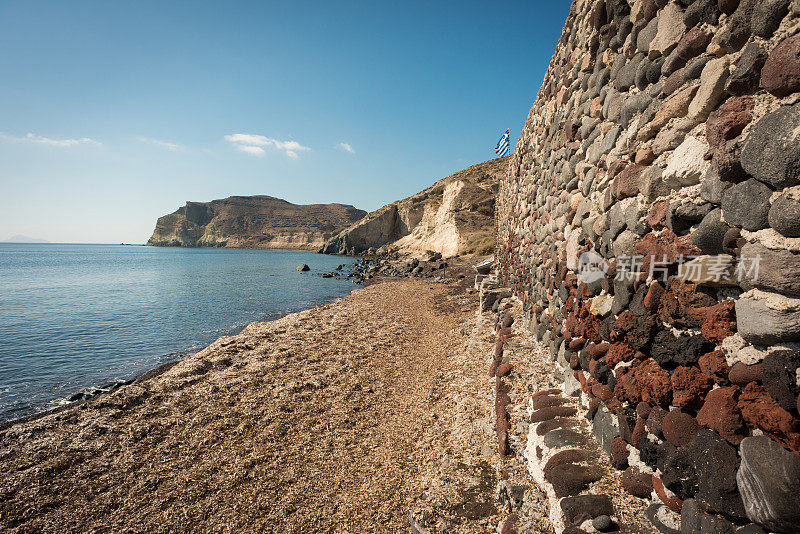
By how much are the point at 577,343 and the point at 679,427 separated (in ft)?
6.39

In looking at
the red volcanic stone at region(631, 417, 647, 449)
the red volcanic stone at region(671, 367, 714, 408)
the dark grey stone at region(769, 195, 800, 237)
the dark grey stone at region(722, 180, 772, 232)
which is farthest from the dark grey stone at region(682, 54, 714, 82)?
the red volcanic stone at region(631, 417, 647, 449)

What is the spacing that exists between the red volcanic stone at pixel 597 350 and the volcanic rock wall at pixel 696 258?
2 cm

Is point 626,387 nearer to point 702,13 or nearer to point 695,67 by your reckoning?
point 695,67

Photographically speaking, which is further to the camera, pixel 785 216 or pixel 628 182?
pixel 628 182

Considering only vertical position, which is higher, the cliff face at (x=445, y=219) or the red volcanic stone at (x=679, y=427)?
the cliff face at (x=445, y=219)

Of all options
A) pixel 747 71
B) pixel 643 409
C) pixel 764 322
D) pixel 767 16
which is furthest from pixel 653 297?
pixel 767 16

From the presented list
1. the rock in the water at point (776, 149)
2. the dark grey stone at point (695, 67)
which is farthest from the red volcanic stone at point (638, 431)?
the dark grey stone at point (695, 67)

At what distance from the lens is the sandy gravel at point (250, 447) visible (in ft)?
14.2

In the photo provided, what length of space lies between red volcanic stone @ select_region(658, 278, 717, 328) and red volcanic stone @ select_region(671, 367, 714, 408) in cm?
31

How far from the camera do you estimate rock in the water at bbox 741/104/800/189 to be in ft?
5.49

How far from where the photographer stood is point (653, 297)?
2.72 m

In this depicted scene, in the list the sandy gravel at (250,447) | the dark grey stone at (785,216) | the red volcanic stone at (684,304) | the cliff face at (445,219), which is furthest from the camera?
the cliff face at (445,219)

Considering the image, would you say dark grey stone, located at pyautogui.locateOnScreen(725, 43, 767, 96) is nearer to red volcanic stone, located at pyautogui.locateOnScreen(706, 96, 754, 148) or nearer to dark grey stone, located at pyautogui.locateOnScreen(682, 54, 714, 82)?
red volcanic stone, located at pyautogui.locateOnScreen(706, 96, 754, 148)

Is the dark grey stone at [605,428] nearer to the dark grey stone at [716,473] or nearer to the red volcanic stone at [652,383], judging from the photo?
the red volcanic stone at [652,383]
